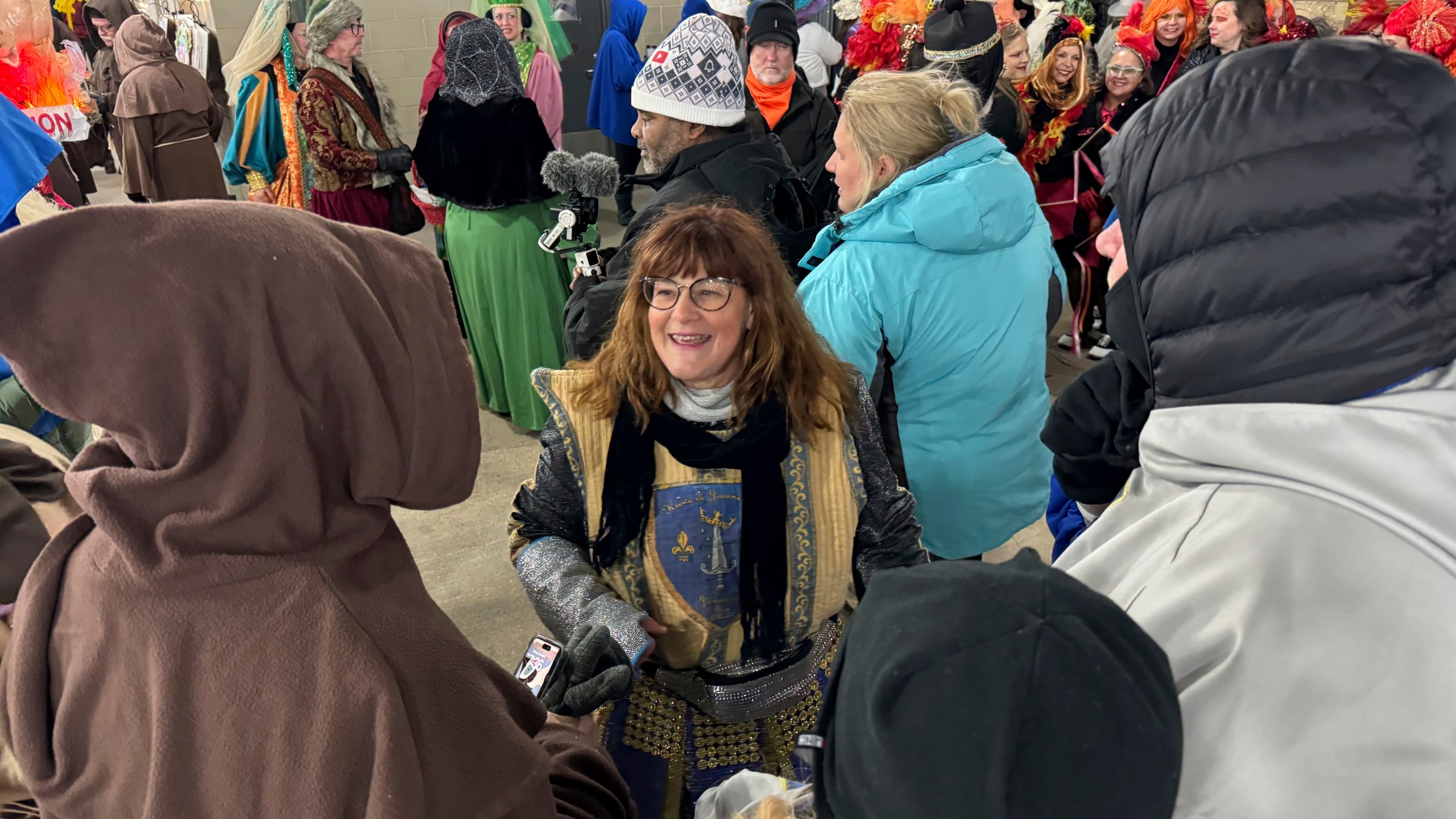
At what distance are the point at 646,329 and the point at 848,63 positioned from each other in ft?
16.3

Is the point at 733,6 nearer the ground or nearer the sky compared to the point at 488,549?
nearer the sky

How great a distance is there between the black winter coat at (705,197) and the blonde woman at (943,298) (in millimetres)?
295

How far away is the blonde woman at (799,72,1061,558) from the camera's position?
210 centimetres

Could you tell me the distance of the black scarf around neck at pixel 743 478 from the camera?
1.73 meters

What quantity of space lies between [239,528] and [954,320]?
1.71 meters

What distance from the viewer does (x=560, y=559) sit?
1.77m

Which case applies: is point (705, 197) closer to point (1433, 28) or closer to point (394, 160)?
point (394, 160)

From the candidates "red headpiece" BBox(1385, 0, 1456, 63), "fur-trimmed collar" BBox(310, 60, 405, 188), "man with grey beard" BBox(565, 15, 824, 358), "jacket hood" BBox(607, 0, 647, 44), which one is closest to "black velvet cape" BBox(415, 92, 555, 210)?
"fur-trimmed collar" BBox(310, 60, 405, 188)

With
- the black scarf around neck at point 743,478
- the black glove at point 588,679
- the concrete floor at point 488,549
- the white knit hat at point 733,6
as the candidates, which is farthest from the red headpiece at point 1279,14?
the black glove at point 588,679

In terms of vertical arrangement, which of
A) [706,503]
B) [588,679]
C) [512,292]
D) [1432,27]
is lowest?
[512,292]

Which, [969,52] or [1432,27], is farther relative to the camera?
[969,52]

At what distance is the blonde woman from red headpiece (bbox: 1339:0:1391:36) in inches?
151

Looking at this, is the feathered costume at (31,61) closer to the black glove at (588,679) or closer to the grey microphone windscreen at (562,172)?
the grey microphone windscreen at (562,172)

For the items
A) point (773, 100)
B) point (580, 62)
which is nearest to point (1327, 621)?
point (773, 100)
